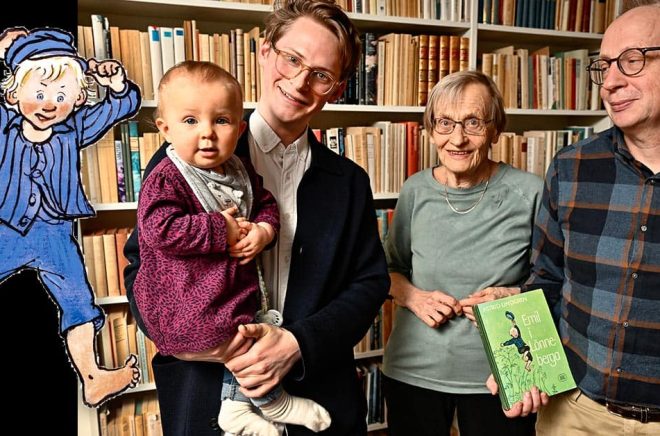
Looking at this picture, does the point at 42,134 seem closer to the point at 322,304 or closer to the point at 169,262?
the point at 169,262

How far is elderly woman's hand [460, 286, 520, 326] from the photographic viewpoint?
152 centimetres

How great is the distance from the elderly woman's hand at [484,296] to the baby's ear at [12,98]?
5.50 ft

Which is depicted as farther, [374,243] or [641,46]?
[374,243]

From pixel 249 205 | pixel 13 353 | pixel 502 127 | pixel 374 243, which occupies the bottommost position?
pixel 13 353

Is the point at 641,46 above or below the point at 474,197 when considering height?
above

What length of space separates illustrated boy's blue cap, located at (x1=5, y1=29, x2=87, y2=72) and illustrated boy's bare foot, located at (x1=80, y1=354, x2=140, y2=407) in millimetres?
1175

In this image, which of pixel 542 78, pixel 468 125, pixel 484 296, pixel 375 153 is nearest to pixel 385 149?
pixel 375 153

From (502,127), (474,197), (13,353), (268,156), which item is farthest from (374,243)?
(13,353)

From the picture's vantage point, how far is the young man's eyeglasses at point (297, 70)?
43.7 inches

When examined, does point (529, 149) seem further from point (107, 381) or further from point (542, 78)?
point (107, 381)

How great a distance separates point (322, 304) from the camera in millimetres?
1182

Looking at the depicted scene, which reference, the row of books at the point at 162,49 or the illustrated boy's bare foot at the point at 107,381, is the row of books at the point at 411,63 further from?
the illustrated boy's bare foot at the point at 107,381

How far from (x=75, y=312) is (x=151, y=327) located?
3.89 ft

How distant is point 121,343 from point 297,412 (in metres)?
1.31
